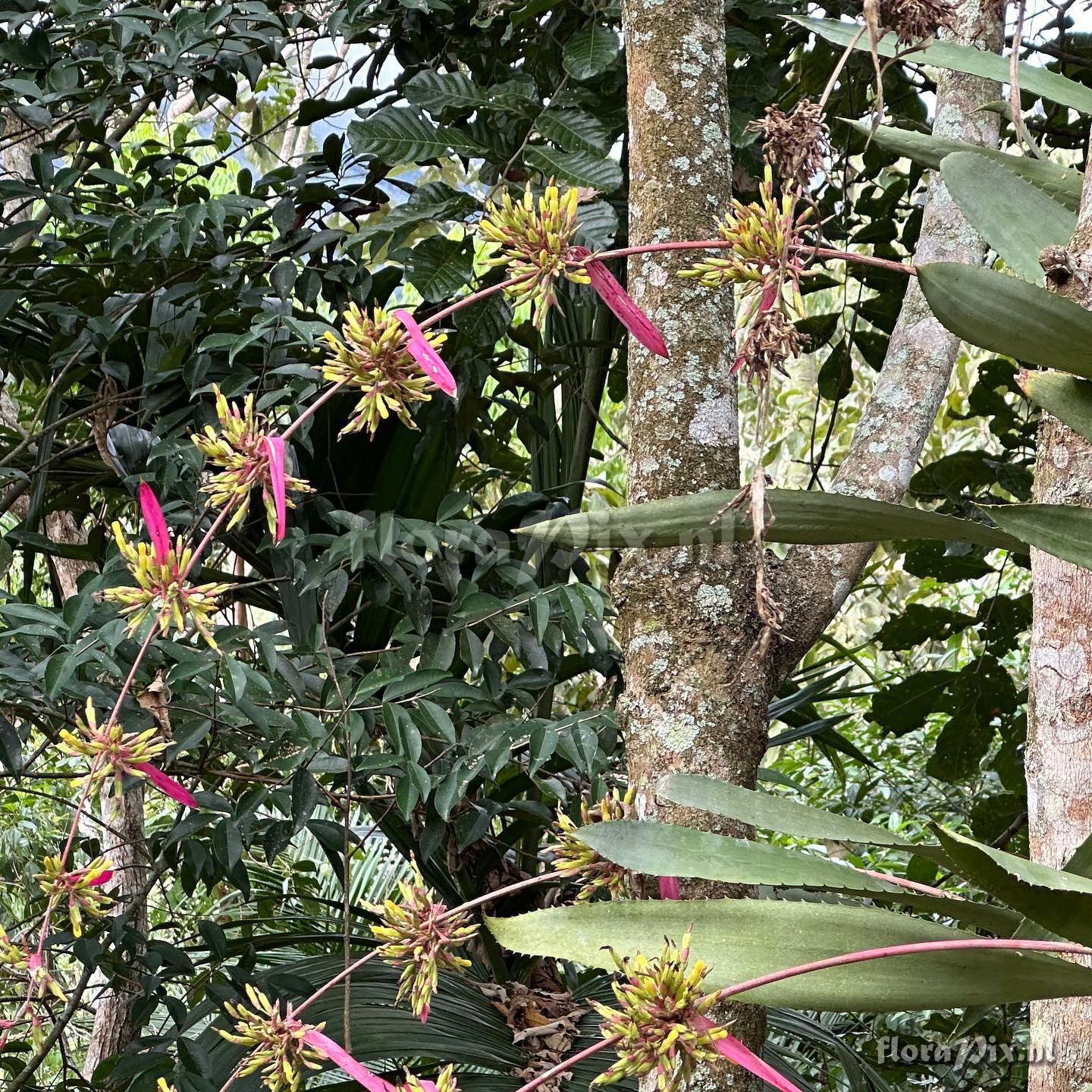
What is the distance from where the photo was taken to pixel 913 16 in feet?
1.80

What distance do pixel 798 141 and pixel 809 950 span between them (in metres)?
0.33

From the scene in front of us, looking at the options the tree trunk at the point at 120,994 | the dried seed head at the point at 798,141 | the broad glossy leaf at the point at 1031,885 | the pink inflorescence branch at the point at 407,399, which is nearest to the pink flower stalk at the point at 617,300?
the pink inflorescence branch at the point at 407,399

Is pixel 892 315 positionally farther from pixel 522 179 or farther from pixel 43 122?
pixel 43 122

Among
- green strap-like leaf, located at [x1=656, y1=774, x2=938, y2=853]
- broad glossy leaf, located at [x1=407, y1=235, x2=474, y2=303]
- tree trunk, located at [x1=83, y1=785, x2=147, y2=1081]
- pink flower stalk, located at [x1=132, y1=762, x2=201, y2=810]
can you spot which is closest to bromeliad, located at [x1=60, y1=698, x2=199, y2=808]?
pink flower stalk, located at [x1=132, y1=762, x2=201, y2=810]

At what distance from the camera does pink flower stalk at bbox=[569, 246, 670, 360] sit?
42 cm

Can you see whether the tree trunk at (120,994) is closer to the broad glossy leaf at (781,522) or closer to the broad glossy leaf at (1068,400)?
the broad glossy leaf at (781,522)

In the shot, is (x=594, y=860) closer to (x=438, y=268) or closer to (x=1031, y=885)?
(x=1031, y=885)

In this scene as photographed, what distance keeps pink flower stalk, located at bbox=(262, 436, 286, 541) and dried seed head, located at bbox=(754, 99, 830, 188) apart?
9.2 inches

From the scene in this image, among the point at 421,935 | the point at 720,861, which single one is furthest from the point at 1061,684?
the point at 421,935

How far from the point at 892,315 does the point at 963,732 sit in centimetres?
58

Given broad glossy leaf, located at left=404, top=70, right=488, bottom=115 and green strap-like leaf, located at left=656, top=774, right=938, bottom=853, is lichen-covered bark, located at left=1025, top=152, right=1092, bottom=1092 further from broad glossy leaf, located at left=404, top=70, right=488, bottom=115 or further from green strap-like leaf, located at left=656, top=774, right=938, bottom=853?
broad glossy leaf, located at left=404, top=70, right=488, bottom=115

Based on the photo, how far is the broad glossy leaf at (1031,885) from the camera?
1.21 ft

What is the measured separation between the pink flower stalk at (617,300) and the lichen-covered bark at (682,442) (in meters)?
0.18

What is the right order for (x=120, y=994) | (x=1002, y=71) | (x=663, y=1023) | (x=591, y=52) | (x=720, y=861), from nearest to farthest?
(x=663, y=1023)
(x=720, y=861)
(x=1002, y=71)
(x=591, y=52)
(x=120, y=994)
